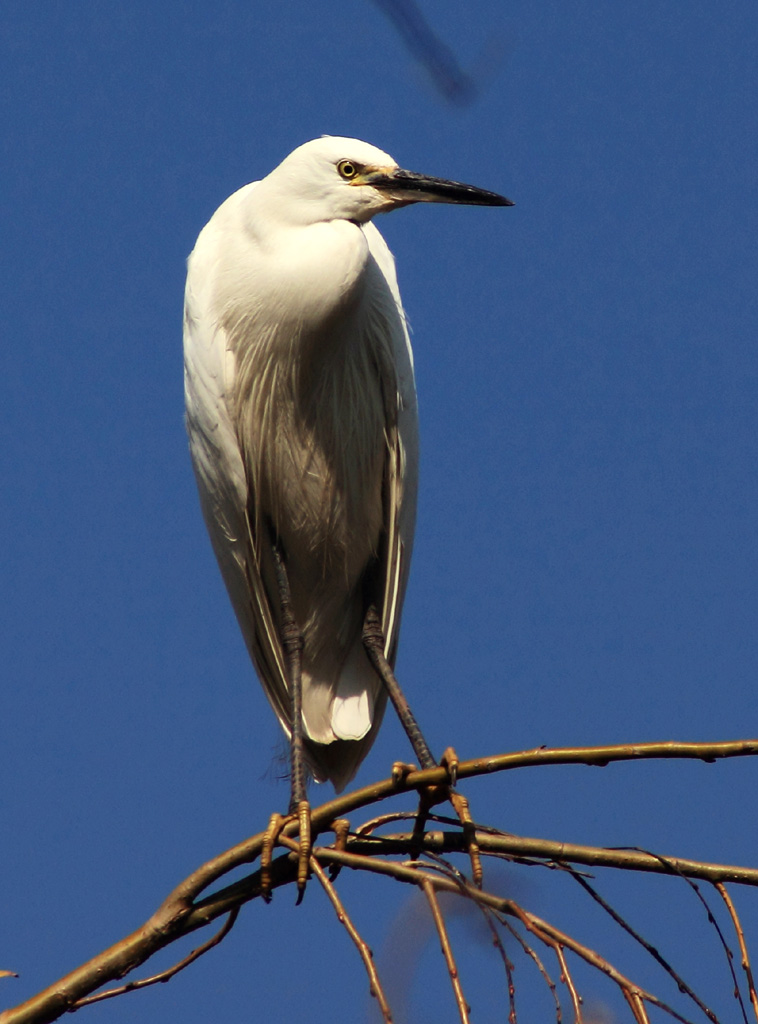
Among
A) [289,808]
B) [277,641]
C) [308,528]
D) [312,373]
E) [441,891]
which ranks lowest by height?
[441,891]

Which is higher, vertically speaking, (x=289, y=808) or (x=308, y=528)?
(x=308, y=528)

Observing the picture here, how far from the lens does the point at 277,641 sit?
14.2ft

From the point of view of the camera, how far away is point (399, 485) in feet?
14.0

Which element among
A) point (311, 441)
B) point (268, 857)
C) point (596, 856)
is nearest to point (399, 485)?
point (311, 441)

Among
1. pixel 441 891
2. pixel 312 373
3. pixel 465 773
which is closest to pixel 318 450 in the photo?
pixel 312 373

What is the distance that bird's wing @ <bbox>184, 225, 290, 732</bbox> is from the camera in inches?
159

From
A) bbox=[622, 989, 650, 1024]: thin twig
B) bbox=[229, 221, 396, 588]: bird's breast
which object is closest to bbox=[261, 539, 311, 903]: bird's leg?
bbox=[229, 221, 396, 588]: bird's breast

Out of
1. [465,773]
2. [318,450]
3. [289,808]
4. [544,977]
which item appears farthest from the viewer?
[318,450]

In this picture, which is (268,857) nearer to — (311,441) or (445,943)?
(445,943)

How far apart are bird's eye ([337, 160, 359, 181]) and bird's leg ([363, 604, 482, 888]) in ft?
4.37

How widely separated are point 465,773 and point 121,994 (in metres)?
0.70

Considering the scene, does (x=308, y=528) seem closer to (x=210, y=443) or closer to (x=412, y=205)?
(x=210, y=443)

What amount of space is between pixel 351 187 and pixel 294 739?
1.58 m

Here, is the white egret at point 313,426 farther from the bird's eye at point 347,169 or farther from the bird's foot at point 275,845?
the bird's foot at point 275,845
